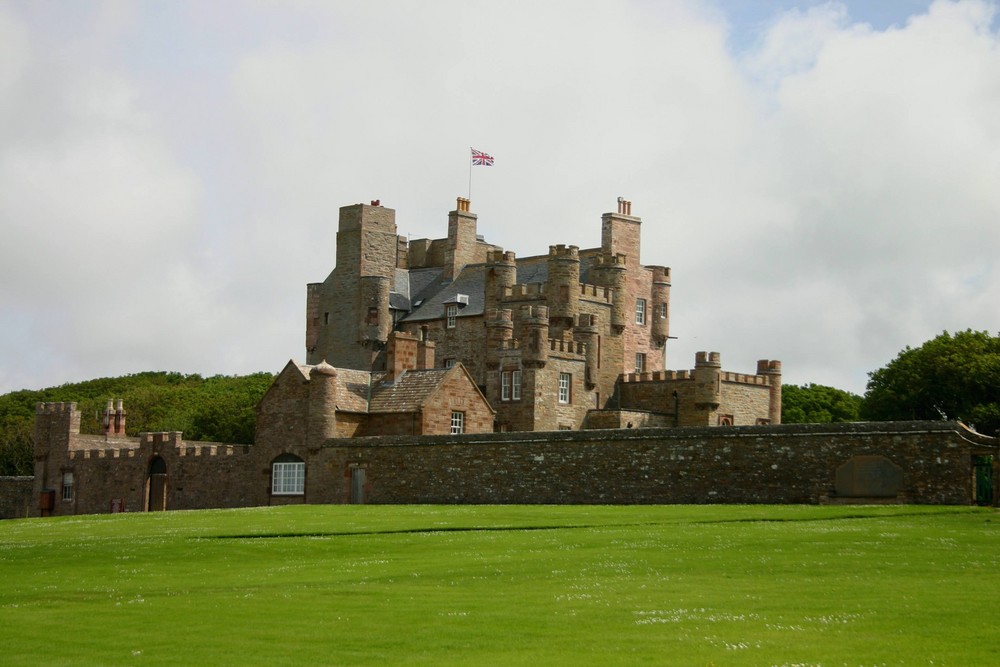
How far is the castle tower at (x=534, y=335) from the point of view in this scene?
2662 inches

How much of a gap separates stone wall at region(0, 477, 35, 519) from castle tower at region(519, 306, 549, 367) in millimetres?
25603

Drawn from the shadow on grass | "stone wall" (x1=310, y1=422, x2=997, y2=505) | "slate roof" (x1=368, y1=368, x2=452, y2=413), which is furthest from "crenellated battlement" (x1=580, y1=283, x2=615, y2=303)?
the shadow on grass

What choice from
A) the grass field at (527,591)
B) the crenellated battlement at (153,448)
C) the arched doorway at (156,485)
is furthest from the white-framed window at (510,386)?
the grass field at (527,591)

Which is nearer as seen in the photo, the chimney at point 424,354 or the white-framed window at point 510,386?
the chimney at point 424,354

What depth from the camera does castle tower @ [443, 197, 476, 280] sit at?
3216 inches

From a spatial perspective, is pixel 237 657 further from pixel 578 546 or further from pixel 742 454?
pixel 742 454

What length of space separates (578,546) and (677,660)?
42.5 ft

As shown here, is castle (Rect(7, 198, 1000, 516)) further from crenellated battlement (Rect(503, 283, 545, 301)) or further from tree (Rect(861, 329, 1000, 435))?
tree (Rect(861, 329, 1000, 435))

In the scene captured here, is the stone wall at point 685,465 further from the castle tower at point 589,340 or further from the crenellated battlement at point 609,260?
the crenellated battlement at point 609,260

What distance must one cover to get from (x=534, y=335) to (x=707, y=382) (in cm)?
977

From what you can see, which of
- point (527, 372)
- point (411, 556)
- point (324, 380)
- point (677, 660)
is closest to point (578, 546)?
point (411, 556)

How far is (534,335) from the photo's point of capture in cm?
6806

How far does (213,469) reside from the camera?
2383 inches

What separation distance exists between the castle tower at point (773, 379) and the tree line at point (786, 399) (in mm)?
5421
